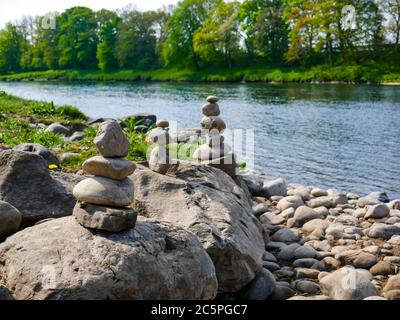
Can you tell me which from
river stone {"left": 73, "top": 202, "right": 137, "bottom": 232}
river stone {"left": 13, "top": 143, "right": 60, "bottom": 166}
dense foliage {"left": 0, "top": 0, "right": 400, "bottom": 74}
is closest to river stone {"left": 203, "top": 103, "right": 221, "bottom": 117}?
river stone {"left": 13, "top": 143, "right": 60, "bottom": 166}

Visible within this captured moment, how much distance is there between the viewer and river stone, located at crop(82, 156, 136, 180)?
526 centimetres

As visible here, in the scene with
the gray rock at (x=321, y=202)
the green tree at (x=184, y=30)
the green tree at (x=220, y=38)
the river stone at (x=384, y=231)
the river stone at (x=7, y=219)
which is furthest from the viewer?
the green tree at (x=184, y=30)

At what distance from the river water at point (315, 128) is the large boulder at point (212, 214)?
7314 millimetres

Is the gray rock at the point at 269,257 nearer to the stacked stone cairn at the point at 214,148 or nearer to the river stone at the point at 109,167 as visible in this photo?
the stacked stone cairn at the point at 214,148

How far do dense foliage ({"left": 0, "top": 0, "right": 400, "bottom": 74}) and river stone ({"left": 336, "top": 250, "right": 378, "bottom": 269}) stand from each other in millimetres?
44114

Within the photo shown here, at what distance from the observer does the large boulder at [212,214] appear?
6516 mm

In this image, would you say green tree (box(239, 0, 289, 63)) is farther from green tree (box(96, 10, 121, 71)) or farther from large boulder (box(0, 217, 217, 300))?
large boulder (box(0, 217, 217, 300))

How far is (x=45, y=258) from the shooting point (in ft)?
16.0

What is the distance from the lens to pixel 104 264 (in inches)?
188

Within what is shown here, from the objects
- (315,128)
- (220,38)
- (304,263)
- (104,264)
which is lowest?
(304,263)

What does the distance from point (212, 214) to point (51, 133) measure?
7.25 metres

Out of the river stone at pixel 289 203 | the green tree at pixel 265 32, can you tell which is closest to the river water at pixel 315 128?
the river stone at pixel 289 203

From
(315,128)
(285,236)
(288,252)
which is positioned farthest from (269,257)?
(315,128)

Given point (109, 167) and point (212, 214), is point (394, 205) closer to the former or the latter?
point (212, 214)
